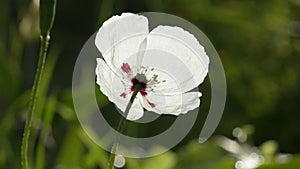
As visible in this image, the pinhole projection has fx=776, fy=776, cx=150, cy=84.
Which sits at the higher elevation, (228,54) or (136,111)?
(228,54)

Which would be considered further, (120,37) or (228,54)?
(228,54)

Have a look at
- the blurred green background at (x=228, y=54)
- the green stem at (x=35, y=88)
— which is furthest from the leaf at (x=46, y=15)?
the blurred green background at (x=228, y=54)

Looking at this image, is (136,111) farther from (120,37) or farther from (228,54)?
(228,54)

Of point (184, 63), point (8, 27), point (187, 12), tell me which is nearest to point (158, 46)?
point (184, 63)

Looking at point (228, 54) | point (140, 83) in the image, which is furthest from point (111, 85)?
point (228, 54)

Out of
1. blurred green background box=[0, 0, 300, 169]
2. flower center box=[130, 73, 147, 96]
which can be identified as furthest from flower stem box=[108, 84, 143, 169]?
blurred green background box=[0, 0, 300, 169]

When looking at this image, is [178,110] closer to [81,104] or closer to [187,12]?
[81,104]
